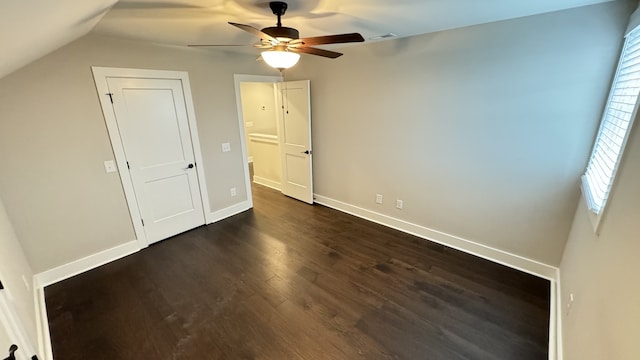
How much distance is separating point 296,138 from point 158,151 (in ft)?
6.75

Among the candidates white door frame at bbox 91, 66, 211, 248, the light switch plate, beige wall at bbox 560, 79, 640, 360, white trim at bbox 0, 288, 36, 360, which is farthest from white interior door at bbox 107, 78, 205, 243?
beige wall at bbox 560, 79, 640, 360

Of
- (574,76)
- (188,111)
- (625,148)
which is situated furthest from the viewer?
(188,111)

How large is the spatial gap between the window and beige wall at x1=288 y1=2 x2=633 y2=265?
137 millimetres

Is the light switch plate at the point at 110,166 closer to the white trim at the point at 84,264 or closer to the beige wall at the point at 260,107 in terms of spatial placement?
the white trim at the point at 84,264

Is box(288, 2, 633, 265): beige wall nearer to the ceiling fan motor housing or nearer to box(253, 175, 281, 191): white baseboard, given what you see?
the ceiling fan motor housing

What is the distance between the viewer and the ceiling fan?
1.76 meters

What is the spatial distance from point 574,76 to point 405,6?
1.57 metres

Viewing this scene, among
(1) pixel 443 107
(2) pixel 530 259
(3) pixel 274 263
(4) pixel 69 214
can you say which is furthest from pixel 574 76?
(4) pixel 69 214

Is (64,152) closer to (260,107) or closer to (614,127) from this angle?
(260,107)

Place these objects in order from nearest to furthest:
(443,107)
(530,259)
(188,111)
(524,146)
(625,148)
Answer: (625,148) → (524,146) → (530,259) → (443,107) → (188,111)

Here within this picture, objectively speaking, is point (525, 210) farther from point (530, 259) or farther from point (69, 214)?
point (69, 214)

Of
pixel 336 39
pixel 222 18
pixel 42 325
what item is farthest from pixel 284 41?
pixel 42 325

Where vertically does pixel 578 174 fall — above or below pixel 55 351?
above

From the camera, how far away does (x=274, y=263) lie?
2.96 m
